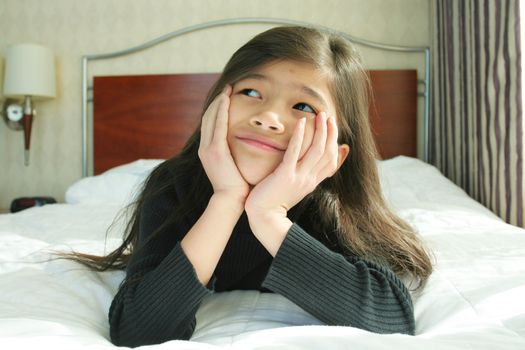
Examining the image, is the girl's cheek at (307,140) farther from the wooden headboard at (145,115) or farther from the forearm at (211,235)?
the wooden headboard at (145,115)

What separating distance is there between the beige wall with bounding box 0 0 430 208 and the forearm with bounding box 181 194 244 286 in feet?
6.62

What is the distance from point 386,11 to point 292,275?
2.22 metres

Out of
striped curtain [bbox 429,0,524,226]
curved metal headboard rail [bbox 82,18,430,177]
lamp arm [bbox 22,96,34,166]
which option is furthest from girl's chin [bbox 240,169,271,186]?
lamp arm [bbox 22,96,34,166]

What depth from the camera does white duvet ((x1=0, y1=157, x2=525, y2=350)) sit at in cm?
48

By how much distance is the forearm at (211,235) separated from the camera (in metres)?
0.63

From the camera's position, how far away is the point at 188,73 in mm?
2578

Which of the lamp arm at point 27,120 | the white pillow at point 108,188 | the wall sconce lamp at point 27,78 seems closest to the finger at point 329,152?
the white pillow at point 108,188

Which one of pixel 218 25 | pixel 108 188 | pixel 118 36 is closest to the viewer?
pixel 108 188

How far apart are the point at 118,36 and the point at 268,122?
7.73 ft

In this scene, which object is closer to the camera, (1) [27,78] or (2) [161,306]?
(2) [161,306]

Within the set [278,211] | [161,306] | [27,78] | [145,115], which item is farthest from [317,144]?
[27,78]

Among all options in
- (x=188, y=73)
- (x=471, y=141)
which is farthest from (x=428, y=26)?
(x=188, y=73)

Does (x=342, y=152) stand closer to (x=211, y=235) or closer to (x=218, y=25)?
(x=211, y=235)

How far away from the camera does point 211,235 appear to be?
2.11 feet
